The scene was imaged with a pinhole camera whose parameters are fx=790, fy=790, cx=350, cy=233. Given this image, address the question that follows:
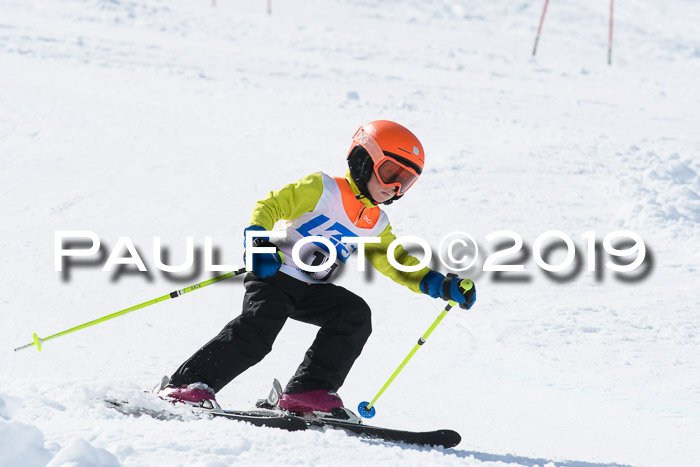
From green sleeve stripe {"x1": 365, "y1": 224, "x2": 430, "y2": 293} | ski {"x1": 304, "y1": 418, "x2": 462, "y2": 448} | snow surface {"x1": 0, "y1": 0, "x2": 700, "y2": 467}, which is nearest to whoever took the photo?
ski {"x1": 304, "y1": 418, "x2": 462, "y2": 448}

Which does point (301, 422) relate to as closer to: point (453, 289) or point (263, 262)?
point (263, 262)

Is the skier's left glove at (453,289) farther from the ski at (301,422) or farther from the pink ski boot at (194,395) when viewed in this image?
the pink ski boot at (194,395)

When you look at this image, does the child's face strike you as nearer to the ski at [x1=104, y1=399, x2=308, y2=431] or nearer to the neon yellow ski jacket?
the neon yellow ski jacket

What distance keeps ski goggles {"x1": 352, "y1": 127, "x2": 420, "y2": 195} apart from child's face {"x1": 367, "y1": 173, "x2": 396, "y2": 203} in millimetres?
20

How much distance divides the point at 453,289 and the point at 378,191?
0.62m

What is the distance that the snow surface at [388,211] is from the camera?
379cm

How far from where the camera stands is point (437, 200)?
8.01 m

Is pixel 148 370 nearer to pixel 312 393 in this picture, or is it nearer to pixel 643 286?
pixel 312 393

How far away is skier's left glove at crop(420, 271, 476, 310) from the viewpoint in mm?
3943

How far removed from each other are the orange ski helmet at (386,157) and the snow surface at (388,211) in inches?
50.8

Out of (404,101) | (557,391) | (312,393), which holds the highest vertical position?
(404,101)

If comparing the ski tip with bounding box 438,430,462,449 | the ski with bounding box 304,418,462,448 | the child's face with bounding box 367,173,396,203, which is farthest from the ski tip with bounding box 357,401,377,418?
the child's face with bounding box 367,173,396,203

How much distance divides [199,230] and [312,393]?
3.53 metres

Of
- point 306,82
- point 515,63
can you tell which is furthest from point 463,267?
point 515,63
